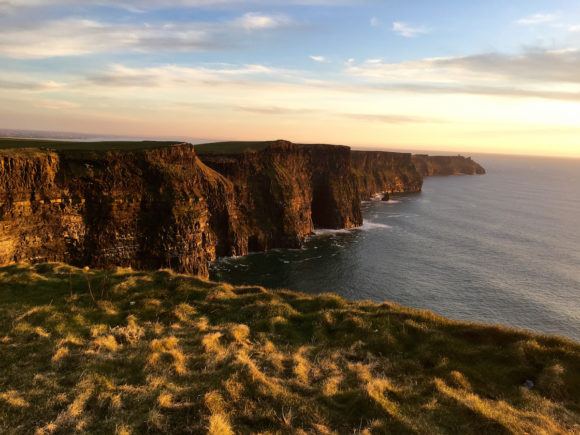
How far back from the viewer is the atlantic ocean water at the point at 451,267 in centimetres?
5591

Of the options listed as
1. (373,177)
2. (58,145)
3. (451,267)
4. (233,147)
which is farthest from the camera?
(373,177)

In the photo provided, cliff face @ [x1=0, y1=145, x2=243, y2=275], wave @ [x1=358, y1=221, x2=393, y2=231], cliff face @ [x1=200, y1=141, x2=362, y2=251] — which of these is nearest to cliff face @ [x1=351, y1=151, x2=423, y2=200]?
wave @ [x1=358, y1=221, x2=393, y2=231]

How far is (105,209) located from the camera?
55.0m

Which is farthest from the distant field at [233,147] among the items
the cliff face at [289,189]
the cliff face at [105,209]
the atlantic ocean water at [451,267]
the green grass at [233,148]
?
the atlantic ocean water at [451,267]

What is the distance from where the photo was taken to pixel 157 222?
59844 mm

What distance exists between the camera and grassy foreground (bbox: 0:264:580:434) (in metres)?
12.9

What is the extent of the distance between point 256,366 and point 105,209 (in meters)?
47.2

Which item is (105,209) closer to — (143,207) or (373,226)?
(143,207)

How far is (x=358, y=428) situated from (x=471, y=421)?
447 centimetres

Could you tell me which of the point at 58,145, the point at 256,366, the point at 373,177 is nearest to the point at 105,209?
the point at 58,145

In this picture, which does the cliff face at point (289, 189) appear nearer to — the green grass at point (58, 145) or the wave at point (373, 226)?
the wave at point (373, 226)

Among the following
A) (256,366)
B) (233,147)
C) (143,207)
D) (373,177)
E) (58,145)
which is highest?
(233,147)

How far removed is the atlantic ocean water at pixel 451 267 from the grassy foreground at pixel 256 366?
115ft

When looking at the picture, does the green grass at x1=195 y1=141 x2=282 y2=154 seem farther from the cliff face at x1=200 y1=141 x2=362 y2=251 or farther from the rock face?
the cliff face at x1=200 y1=141 x2=362 y2=251
